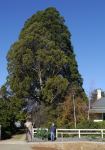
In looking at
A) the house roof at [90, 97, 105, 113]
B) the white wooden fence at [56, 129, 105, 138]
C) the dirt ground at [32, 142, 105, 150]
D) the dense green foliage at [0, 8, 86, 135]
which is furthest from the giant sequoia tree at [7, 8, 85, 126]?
the dirt ground at [32, 142, 105, 150]

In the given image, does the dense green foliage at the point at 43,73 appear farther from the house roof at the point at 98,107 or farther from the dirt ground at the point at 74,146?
the dirt ground at the point at 74,146

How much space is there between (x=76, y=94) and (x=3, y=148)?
26.9 metres

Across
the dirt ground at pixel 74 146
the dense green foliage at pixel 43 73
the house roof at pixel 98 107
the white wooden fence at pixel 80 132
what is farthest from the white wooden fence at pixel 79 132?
the house roof at pixel 98 107

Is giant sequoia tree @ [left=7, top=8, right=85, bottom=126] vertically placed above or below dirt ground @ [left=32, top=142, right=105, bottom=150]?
above

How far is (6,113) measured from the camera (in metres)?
45.9

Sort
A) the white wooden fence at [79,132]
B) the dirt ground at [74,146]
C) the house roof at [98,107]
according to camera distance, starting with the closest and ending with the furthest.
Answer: the dirt ground at [74,146], the white wooden fence at [79,132], the house roof at [98,107]

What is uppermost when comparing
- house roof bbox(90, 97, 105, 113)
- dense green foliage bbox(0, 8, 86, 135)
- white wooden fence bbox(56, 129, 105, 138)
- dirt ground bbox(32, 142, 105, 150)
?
dense green foliage bbox(0, 8, 86, 135)

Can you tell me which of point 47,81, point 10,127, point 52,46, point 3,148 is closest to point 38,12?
point 52,46

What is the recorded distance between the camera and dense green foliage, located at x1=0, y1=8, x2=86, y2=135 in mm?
55750

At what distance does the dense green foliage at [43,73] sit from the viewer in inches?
2195

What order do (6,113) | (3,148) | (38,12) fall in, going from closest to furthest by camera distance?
(3,148), (6,113), (38,12)

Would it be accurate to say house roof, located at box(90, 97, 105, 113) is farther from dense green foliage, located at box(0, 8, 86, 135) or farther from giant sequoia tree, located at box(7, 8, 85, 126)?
giant sequoia tree, located at box(7, 8, 85, 126)

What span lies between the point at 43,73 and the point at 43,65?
43.5 inches

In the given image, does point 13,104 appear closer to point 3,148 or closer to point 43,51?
point 43,51
